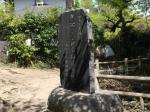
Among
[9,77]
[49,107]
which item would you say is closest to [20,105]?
[49,107]

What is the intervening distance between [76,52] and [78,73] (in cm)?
52

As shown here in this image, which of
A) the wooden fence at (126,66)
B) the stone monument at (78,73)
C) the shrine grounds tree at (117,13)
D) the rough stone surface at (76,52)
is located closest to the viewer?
the stone monument at (78,73)

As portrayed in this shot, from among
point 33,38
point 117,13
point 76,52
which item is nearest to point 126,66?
point 33,38

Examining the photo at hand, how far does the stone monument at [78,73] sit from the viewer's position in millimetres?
7539

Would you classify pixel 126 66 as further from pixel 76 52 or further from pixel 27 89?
pixel 76 52

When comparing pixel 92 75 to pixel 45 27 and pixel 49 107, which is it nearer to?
pixel 49 107

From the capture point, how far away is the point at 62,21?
930 centimetres

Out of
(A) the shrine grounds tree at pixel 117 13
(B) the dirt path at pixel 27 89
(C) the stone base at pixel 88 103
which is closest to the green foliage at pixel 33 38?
(B) the dirt path at pixel 27 89

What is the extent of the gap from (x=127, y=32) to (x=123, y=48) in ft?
4.65

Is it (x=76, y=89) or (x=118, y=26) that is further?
(x=118, y=26)

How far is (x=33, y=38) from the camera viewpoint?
71.3 ft

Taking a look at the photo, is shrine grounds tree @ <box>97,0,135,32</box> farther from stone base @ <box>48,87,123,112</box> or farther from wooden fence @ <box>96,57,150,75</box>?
stone base @ <box>48,87,123,112</box>

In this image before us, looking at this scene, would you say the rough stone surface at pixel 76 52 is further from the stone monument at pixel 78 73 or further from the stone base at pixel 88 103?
the stone base at pixel 88 103

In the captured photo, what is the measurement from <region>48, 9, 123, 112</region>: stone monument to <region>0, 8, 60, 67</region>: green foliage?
11.7 metres
